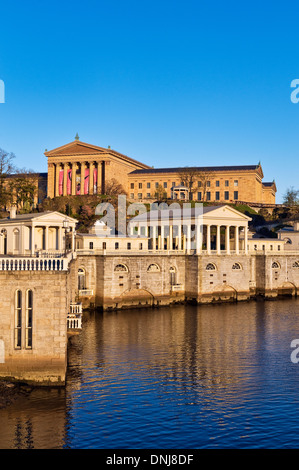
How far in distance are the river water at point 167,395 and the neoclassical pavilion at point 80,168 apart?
94.8 metres

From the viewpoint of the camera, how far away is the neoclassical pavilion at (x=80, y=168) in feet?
476

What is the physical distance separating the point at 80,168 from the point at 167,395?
397 feet

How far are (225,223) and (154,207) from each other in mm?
44674

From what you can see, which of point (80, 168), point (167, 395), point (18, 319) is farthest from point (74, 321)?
point (80, 168)

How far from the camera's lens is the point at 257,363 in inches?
1586

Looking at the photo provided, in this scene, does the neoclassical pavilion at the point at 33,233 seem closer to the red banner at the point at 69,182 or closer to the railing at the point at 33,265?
the railing at the point at 33,265

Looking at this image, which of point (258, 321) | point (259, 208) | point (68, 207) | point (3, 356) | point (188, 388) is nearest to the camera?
point (3, 356)

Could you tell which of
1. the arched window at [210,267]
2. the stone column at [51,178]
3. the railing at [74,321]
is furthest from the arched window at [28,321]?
the stone column at [51,178]

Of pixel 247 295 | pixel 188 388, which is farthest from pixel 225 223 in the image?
pixel 188 388

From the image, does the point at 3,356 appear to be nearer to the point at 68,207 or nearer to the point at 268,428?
the point at 268,428

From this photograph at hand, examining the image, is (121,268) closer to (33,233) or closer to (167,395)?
(33,233)

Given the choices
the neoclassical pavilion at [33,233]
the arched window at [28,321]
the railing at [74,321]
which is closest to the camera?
the arched window at [28,321]

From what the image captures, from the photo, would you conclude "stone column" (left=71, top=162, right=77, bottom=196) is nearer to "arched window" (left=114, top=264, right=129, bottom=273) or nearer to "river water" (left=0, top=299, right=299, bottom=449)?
"arched window" (left=114, top=264, right=129, bottom=273)

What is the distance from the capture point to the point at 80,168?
148500mm
